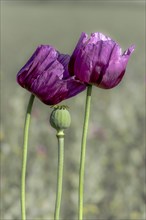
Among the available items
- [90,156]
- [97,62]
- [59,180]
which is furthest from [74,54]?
[90,156]

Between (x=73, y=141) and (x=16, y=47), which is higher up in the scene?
(x=16, y=47)

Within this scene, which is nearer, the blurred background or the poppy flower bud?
the poppy flower bud

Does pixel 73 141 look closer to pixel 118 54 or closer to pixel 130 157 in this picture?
pixel 130 157

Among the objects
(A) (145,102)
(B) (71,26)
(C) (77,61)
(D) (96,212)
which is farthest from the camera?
(B) (71,26)

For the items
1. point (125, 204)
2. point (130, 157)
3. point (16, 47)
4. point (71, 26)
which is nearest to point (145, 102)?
point (130, 157)

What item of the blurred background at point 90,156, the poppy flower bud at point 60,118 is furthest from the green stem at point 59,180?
the blurred background at point 90,156

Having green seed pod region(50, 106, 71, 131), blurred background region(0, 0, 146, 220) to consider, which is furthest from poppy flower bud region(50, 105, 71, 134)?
blurred background region(0, 0, 146, 220)

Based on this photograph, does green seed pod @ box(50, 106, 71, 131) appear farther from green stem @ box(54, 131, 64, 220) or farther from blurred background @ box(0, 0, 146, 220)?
blurred background @ box(0, 0, 146, 220)
